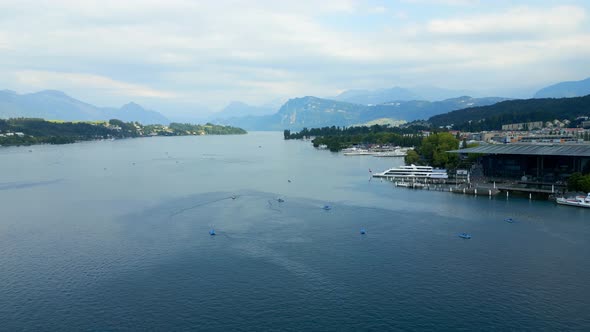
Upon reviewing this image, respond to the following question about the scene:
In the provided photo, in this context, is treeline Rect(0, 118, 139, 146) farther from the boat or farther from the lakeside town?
the boat

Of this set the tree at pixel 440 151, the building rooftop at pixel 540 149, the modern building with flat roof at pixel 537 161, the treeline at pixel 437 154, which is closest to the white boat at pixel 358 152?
the treeline at pixel 437 154

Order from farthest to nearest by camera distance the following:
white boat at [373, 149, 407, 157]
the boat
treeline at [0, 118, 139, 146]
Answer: treeline at [0, 118, 139, 146]
white boat at [373, 149, 407, 157]
the boat

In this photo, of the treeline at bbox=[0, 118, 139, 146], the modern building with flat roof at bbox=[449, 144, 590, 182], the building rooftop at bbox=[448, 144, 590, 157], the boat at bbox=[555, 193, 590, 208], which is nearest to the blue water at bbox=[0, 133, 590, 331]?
the boat at bbox=[555, 193, 590, 208]

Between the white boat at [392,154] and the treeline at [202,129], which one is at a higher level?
the treeline at [202,129]

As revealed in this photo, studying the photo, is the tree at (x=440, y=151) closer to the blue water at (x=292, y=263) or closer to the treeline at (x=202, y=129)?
the blue water at (x=292, y=263)

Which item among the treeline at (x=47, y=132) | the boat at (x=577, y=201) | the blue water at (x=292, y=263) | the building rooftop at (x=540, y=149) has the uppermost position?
the treeline at (x=47, y=132)
